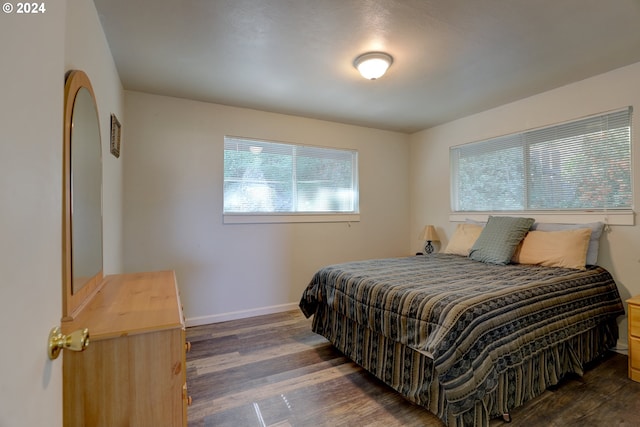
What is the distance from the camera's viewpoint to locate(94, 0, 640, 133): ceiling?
183cm

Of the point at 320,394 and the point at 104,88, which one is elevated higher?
the point at 104,88

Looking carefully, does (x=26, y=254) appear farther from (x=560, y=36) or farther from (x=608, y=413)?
(x=560, y=36)

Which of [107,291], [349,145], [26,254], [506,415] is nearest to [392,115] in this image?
[349,145]

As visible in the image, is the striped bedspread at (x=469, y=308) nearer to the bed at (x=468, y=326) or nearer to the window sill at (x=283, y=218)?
the bed at (x=468, y=326)

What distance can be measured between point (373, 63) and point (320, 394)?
95.2 inches

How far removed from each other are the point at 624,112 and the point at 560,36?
3.81ft

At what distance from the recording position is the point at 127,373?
102 centimetres

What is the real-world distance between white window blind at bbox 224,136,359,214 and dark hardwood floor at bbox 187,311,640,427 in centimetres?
162

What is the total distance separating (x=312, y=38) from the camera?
2111 mm

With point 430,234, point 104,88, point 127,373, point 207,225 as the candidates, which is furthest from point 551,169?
point 104,88

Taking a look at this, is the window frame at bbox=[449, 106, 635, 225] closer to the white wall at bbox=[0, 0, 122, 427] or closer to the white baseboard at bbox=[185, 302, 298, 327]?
the white baseboard at bbox=[185, 302, 298, 327]

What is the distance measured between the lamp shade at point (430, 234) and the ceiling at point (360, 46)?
66.8 inches

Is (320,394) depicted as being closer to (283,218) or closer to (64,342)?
(64,342)

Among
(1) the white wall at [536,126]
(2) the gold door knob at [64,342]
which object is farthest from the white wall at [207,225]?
(2) the gold door knob at [64,342]
